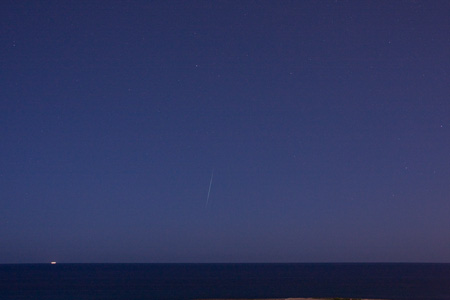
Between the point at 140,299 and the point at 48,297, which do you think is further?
the point at 48,297

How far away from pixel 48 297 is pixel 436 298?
294 ft

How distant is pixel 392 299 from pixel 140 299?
5422 centimetres

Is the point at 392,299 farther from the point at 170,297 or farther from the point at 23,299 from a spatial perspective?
the point at 23,299

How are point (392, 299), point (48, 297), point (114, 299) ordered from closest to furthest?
point (392, 299) < point (114, 299) < point (48, 297)

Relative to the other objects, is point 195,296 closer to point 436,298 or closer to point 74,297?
point 74,297

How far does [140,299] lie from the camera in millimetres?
110125

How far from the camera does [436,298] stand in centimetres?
10975

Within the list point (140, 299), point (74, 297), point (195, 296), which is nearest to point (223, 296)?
point (195, 296)

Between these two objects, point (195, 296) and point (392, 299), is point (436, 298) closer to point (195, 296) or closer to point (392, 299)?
point (392, 299)

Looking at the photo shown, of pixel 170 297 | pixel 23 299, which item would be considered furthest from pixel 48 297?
pixel 170 297

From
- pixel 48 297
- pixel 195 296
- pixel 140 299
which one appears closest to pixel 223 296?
pixel 195 296

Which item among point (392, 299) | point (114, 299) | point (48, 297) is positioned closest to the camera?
→ point (392, 299)

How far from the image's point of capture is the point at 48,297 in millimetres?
119562

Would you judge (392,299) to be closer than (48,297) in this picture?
Yes
